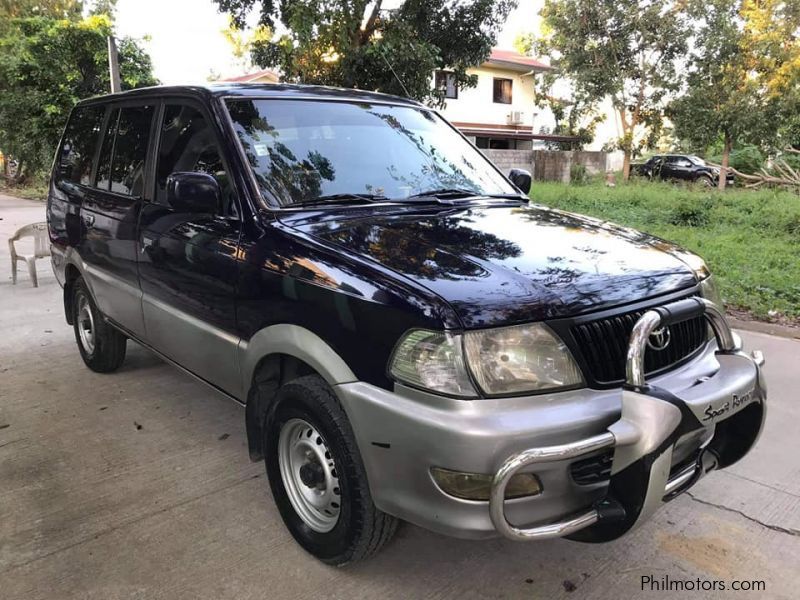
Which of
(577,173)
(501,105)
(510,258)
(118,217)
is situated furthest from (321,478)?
(501,105)

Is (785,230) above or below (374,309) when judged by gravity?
below

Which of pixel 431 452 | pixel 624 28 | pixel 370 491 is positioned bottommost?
pixel 370 491

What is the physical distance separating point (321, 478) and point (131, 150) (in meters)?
2.59

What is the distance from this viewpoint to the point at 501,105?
32031 millimetres

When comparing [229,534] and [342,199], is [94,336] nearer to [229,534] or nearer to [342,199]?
[229,534]

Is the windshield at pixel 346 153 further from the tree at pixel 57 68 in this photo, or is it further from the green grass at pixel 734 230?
the tree at pixel 57 68

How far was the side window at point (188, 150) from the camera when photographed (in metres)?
3.18

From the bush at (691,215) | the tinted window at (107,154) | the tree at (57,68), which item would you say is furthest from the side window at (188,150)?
the tree at (57,68)

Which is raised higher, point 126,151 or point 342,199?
point 126,151

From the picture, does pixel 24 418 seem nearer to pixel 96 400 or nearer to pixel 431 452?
pixel 96 400

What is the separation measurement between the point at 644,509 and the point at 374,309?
111 cm

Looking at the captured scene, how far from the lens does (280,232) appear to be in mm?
2742

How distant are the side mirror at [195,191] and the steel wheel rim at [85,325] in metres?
2.29

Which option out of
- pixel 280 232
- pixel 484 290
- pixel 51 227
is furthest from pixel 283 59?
pixel 484 290
